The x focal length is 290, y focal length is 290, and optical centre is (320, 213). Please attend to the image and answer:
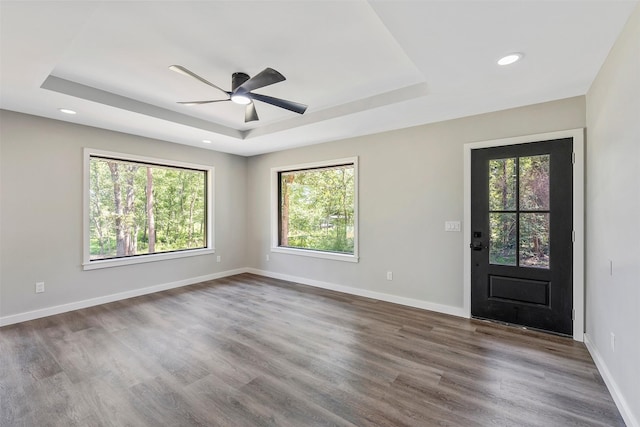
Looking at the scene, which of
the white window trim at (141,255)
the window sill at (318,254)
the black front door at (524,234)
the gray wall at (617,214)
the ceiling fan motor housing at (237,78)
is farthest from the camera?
the window sill at (318,254)

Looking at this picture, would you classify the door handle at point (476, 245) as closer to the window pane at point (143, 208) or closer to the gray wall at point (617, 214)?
the gray wall at point (617, 214)

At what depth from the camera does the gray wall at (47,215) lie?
3350 millimetres

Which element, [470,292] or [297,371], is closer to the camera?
[297,371]

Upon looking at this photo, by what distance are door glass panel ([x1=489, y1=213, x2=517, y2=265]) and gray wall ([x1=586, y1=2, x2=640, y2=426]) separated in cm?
65

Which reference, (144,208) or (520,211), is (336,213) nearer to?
(520,211)

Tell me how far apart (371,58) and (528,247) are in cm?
256

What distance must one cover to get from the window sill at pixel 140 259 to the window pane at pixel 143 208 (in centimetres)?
13

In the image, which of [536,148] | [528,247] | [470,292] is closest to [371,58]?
[536,148]

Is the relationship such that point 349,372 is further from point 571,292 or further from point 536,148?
point 536,148

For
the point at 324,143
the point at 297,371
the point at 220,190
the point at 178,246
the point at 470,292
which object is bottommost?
the point at 297,371

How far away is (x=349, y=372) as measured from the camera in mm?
2365


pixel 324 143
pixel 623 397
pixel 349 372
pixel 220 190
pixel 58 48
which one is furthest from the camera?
pixel 220 190

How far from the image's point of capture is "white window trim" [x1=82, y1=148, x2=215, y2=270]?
3.91m

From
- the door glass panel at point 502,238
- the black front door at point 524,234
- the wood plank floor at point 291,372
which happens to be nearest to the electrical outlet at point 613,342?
the wood plank floor at point 291,372
